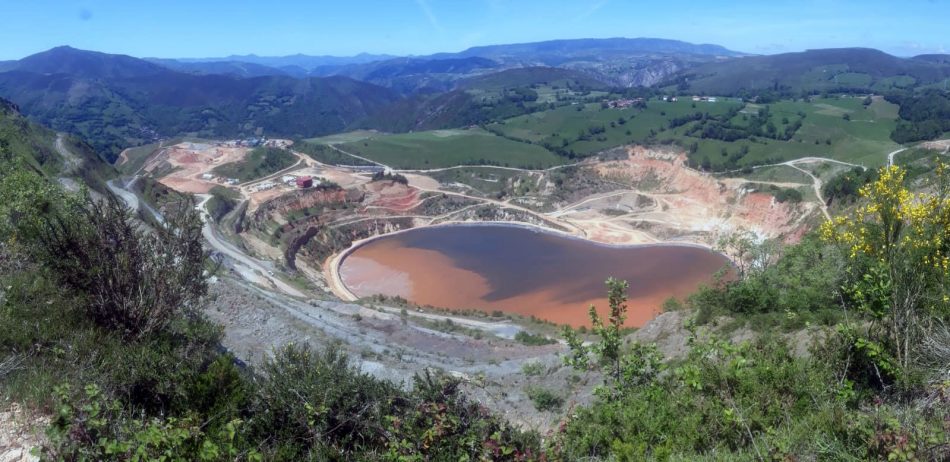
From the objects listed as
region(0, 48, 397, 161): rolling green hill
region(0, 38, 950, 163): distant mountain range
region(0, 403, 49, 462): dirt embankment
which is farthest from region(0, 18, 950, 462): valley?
region(0, 48, 397, 161): rolling green hill

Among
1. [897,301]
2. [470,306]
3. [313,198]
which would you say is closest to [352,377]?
[897,301]

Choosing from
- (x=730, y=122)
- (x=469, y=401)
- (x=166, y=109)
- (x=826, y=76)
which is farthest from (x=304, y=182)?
(x=826, y=76)

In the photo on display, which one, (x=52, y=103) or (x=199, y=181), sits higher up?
(x=52, y=103)

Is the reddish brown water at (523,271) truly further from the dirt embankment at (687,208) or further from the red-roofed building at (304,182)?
the red-roofed building at (304,182)

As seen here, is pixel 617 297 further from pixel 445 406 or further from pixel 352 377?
pixel 352 377

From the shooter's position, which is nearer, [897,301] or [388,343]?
[897,301]

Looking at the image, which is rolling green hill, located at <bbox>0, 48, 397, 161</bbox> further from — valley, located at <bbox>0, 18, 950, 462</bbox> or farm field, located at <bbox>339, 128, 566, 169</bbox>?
farm field, located at <bbox>339, 128, 566, 169</bbox>

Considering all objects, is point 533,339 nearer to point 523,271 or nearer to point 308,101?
point 523,271
